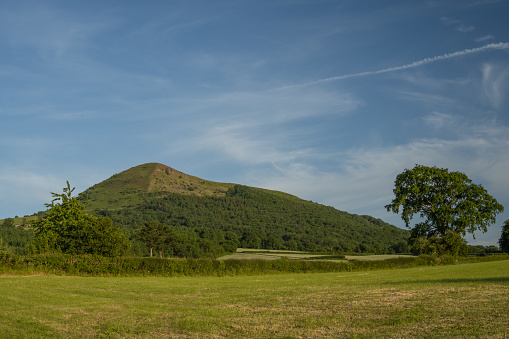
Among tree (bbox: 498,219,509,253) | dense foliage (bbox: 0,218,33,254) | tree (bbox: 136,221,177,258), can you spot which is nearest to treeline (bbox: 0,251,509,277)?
tree (bbox: 498,219,509,253)

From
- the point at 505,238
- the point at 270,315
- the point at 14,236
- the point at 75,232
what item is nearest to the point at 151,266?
the point at 75,232

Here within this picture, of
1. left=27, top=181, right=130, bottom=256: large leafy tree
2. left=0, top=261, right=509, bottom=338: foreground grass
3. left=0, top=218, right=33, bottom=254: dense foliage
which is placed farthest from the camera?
left=0, top=218, right=33, bottom=254: dense foliage

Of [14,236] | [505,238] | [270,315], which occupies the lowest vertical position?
[270,315]

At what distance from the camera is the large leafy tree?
48531 millimetres

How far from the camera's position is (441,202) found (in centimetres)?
6500

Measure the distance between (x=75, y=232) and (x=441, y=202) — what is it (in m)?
52.8

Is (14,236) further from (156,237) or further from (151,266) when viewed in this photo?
(151,266)

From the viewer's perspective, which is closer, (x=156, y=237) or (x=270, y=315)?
(x=270, y=315)

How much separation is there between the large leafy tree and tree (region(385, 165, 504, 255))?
140 ft

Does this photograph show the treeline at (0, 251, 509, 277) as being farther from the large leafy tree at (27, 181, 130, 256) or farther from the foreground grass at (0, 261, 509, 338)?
the foreground grass at (0, 261, 509, 338)

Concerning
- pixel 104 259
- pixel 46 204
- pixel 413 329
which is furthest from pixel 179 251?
pixel 413 329

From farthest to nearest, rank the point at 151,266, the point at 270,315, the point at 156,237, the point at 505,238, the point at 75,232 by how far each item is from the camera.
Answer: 1. the point at 156,237
2. the point at 505,238
3. the point at 75,232
4. the point at 151,266
5. the point at 270,315

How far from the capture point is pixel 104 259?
119 feet

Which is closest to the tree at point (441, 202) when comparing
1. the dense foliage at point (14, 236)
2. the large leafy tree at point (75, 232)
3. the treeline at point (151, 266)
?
the treeline at point (151, 266)
